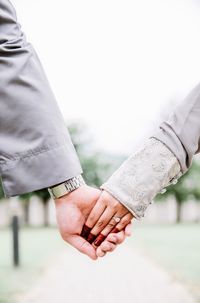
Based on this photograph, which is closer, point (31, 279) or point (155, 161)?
point (155, 161)

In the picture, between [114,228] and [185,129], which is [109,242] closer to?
[114,228]

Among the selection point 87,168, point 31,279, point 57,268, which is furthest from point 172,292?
point 87,168

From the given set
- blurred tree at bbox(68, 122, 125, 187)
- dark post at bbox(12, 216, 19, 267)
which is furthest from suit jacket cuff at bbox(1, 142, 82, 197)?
blurred tree at bbox(68, 122, 125, 187)

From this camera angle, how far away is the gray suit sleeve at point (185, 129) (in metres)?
2.91

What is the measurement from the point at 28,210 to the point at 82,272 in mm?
54114

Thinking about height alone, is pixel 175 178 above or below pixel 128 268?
above

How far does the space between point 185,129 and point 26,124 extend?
2.53 ft

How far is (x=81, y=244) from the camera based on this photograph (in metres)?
3.14

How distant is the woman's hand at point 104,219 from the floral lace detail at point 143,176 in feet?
0.18

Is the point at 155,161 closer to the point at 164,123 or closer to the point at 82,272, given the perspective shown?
the point at 164,123

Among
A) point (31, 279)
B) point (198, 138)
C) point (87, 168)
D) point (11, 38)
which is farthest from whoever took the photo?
point (87, 168)

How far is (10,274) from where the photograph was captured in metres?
11.0

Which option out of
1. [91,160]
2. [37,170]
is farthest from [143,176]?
[91,160]

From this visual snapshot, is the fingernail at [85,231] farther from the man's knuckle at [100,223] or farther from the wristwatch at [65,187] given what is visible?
the wristwatch at [65,187]
